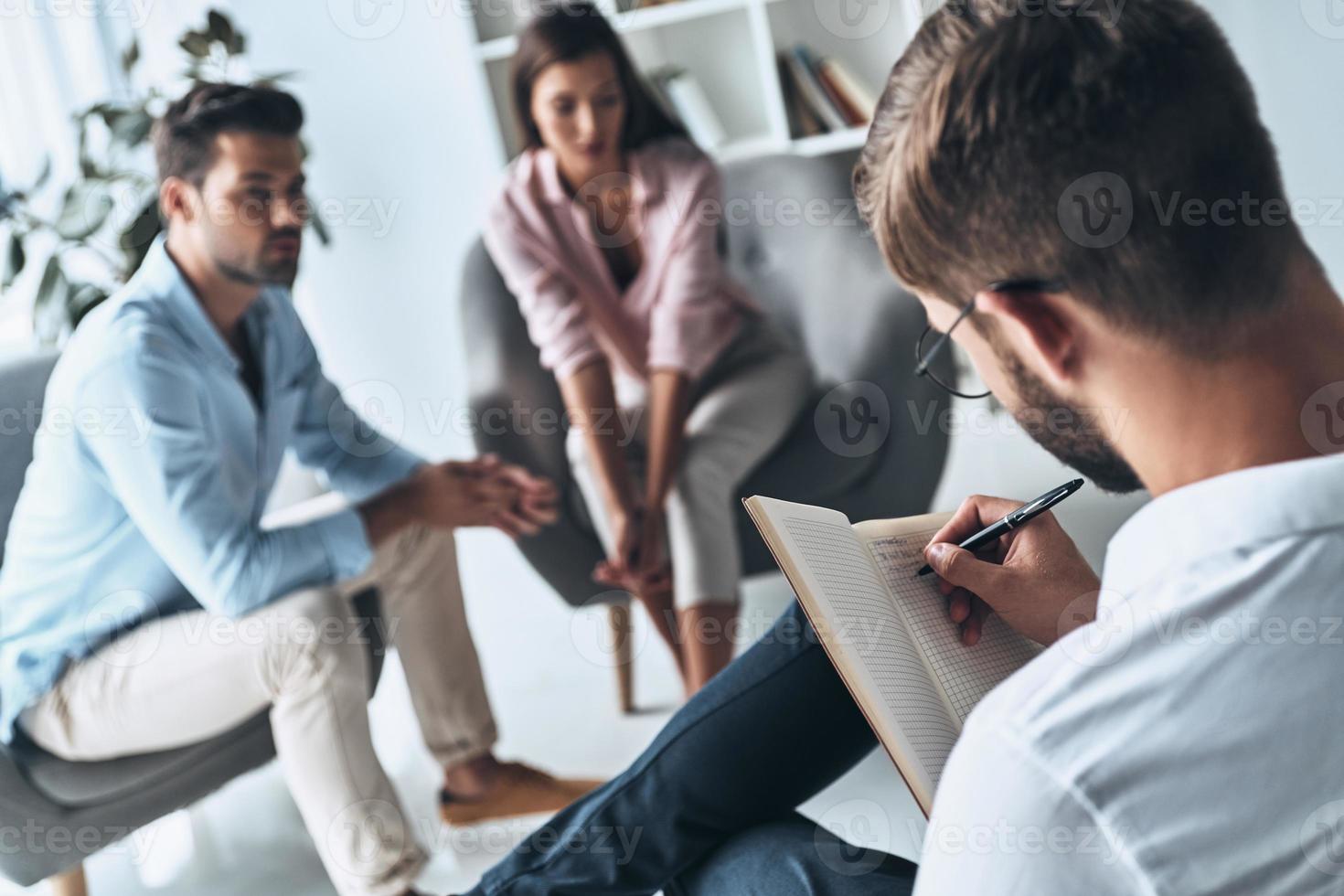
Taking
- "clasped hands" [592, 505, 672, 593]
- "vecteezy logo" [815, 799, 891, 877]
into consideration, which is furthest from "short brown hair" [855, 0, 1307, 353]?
"clasped hands" [592, 505, 672, 593]

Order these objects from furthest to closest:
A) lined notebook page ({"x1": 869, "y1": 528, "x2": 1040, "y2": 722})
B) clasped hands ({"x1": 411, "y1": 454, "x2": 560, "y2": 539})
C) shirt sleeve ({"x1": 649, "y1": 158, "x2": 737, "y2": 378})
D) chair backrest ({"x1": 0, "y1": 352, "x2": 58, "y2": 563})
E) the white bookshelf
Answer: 1. the white bookshelf
2. shirt sleeve ({"x1": 649, "y1": 158, "x2": 737, "y2": 378})
3. clasped hands ({"x1": 411, "y1": 454, "x2": 560, "y2": 539})
4. chair backrest ({"x1": 0, "y1": 352, "x2": 58, "y2": 563})
5. lined notebook page ({"x1": 869, "y1": 528, "x2": 1040, "y2": 722})

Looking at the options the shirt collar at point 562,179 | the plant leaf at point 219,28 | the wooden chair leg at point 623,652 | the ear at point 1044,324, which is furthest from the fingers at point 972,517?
the plant leaf at point 219,28

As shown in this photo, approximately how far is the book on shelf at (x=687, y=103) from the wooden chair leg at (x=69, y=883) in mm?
1768

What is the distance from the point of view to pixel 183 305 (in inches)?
57.6

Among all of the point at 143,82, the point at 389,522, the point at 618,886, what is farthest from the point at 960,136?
the point at 143,82

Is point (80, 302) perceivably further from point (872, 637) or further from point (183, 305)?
point (872, 637)

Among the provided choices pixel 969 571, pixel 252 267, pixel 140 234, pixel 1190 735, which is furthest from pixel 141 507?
pixel 1190 735

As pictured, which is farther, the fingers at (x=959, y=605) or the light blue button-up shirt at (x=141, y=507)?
the light blue button-up shirt at (x=141, y=507)

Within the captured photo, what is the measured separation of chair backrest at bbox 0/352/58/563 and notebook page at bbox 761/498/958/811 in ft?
3.84

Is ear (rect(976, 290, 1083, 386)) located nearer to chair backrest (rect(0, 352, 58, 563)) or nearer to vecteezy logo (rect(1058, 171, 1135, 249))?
vecteezy logo (rect(1058, 171, 1135, 249))

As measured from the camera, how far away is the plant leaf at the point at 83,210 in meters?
1.95

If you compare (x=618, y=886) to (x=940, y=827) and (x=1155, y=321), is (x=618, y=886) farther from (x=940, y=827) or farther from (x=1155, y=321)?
(x=1155, y=321)

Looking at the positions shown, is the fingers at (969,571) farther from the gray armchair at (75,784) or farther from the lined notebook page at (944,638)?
the gray armchair at (75,784)

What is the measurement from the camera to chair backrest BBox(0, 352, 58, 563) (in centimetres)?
150
